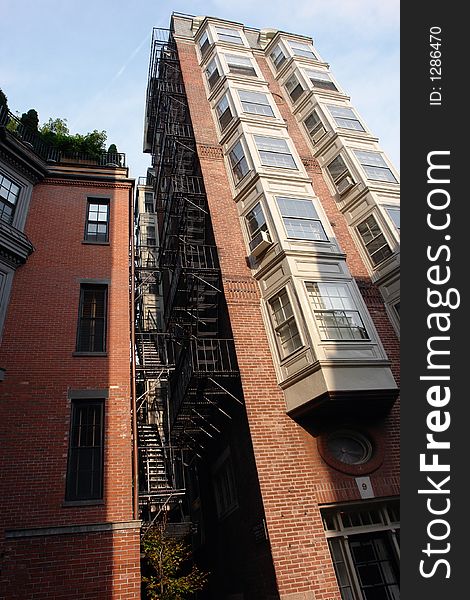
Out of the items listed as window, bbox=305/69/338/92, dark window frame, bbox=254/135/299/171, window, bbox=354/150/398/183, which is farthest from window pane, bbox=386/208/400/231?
window, bbox=305/69/338/92

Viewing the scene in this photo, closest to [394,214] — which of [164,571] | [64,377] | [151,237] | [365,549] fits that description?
[365,549]

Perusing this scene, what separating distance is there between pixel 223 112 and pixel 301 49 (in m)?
10.6

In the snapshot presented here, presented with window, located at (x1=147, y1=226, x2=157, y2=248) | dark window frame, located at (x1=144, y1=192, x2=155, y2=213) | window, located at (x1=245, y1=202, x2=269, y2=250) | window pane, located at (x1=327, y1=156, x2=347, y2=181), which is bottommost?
window, located at (x1=245, y1=202, x2=269, y2=250)

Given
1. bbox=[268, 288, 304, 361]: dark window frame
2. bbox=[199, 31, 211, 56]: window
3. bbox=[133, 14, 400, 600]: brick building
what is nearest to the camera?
bbox=[133, 14, 400, 600]: brick building

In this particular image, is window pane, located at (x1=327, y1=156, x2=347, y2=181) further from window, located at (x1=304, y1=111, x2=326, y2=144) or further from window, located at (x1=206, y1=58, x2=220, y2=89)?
window, located at (x1=206, y1=58, x2=220, y2=89)

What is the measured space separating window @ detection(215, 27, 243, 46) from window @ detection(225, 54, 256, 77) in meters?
1.96

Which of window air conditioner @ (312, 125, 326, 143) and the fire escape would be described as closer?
the fire escape

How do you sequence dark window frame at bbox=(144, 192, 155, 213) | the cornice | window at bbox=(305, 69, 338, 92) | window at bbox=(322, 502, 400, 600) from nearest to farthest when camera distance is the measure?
window at bbox=(322, 502, 400, 600) → the cornice → window at bbox=(305, 69, 338, 92) → dark window frame at bbox=(144, 192, 155, 213)

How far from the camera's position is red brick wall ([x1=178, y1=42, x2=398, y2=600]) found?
9281 millimetres

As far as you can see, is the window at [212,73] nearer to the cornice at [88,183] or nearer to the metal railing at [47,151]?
the metal railing at [47,151]

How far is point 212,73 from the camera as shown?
2273 centimetres

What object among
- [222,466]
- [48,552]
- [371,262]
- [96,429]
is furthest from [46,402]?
[371,262]

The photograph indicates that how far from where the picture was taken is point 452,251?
17.1 feet

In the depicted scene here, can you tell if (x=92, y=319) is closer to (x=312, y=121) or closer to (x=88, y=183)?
(x=88, y=183)
